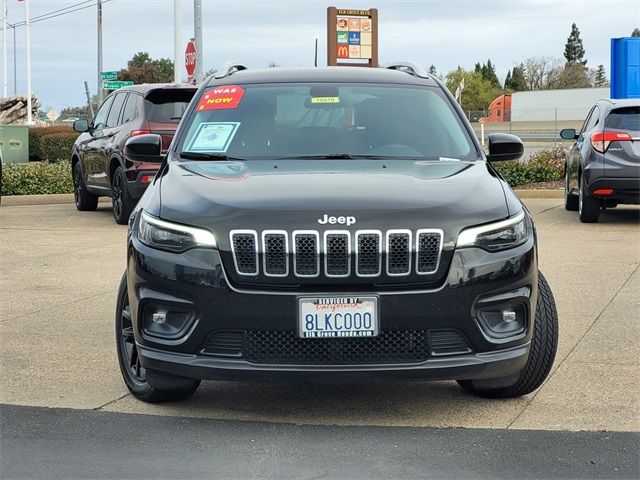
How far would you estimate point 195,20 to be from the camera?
903 inches

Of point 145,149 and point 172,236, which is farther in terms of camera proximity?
point 145,149

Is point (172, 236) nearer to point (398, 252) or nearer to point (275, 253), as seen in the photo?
point (275, 253)

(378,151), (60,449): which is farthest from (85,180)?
(60,449)

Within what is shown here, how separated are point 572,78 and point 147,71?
3922 cm

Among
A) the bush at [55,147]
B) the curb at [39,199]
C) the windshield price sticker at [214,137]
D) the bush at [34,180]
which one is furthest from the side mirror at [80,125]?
the bush at [55,147]

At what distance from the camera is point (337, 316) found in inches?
188

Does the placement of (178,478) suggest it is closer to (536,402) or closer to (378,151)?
(536,402)

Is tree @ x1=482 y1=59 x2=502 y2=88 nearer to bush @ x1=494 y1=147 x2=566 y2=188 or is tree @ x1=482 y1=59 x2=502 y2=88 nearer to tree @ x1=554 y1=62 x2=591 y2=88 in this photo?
tree @ x1=554 y1=62 x2=591 y2=88

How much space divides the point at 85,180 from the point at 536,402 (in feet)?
38.0

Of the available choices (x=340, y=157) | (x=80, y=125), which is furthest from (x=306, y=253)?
(x=80, y=125)

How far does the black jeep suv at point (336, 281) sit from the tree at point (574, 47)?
147334 mm

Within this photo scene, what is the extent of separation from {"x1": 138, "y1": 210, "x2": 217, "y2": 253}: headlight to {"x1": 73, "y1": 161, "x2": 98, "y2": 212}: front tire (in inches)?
460

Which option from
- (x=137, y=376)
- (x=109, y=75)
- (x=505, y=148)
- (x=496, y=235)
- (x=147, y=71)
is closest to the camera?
(x=496, y=235)

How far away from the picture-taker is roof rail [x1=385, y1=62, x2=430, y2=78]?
6.97m
